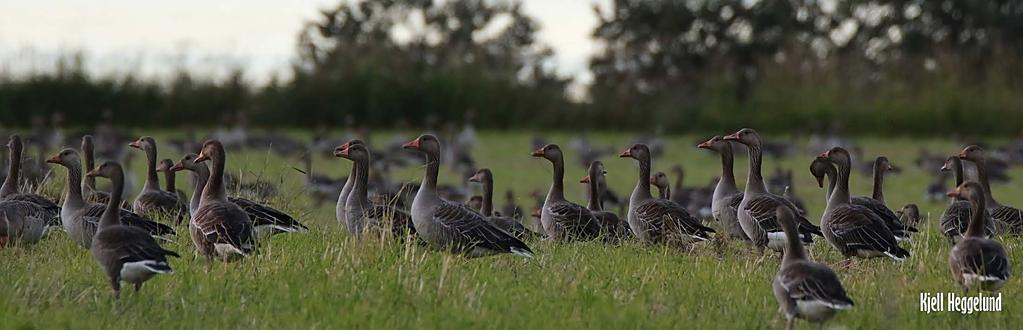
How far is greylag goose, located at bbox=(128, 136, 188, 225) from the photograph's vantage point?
1398 centimetres

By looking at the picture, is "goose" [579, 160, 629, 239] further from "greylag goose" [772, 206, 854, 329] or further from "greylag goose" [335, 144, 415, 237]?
"greylag goose" [772, 206, 854, 329]

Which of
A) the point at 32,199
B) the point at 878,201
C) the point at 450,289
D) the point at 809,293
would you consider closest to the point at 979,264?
the point at 809,293

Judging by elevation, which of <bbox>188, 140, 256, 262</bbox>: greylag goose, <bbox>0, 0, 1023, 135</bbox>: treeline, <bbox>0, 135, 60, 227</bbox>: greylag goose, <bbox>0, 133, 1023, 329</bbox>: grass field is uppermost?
<bbox>0, 0, 1023, 135</bbox>: treeline

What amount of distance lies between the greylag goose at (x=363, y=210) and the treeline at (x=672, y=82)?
81.3 feet

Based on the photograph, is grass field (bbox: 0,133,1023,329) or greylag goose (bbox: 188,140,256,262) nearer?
grass field (bbox: 0,133,1023,329)

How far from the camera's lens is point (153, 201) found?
14172 mm

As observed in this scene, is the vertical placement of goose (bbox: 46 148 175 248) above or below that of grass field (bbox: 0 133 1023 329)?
above

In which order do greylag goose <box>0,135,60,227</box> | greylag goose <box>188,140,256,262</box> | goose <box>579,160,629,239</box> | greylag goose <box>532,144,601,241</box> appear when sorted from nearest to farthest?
greylag goose <box>188,140,256,262</box>, greylag goose <box>0,135,60,227</box>, greylag goose <box>532,144,601,241</box>, goose <box>579,160,629,239</box>

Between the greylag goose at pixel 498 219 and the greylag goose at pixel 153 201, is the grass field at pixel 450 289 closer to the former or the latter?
the greylag goose at pixel 498 219

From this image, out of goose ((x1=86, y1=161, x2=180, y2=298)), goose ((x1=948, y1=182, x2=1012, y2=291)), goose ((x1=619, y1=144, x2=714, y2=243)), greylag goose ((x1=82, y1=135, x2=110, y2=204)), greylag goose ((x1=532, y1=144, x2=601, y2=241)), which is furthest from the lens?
greylag goose ((x1=82, y1=135, x2=110, y2=204))

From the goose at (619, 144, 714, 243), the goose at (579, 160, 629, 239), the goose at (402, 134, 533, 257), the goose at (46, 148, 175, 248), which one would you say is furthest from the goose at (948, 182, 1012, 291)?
the goose at (46, 148, 175, 248)

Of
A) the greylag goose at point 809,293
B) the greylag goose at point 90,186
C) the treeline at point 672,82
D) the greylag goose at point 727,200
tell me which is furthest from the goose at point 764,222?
the treeline at point 672,82

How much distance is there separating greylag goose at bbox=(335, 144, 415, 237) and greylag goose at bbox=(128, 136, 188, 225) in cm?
179

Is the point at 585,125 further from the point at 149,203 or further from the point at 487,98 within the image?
the point at 149,203
